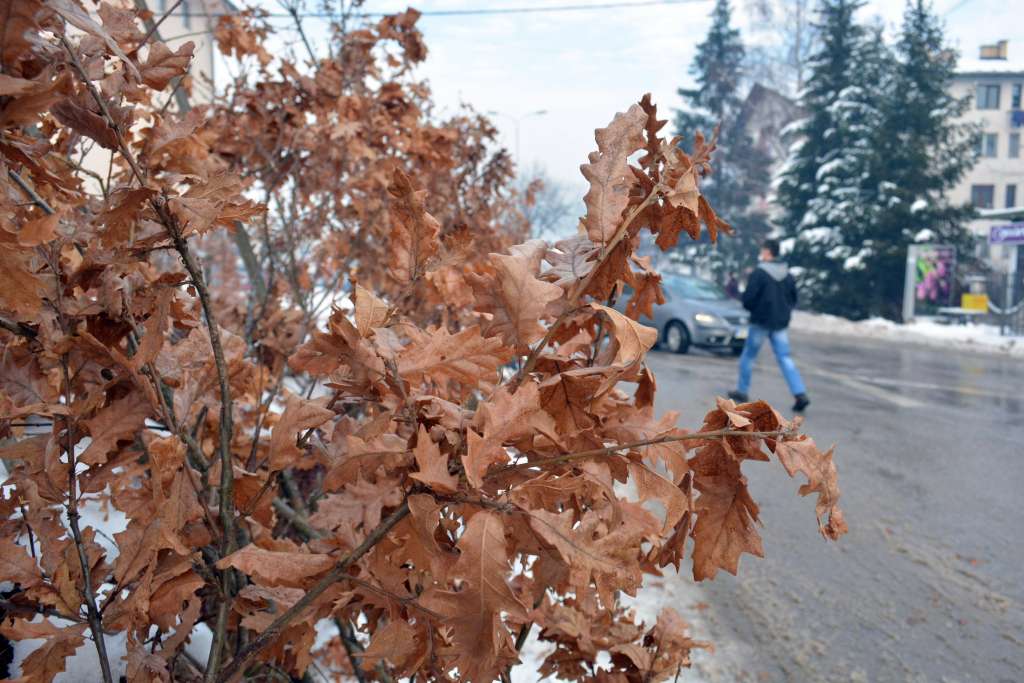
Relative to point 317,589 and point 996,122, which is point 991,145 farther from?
point 317,589

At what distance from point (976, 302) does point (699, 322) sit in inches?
393

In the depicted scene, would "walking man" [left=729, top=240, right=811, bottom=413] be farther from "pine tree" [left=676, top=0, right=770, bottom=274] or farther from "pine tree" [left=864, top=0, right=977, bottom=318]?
"pine tree" [left=676, top=0, right=770, bottom=274]

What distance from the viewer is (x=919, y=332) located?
17969mm

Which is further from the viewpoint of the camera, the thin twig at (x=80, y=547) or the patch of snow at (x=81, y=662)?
the patch of snow at (x=81, y=662)

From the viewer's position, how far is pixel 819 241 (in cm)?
2350

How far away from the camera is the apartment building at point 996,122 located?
3550 cm

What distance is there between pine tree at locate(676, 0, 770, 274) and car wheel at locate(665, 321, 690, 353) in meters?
20.2

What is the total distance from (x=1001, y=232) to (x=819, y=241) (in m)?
6.55

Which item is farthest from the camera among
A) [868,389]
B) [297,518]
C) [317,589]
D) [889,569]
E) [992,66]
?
[992,66]

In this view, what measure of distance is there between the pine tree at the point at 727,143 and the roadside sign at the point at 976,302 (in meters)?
13.9

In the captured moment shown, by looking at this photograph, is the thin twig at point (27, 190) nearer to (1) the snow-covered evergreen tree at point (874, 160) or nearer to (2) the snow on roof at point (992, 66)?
(1) the snow-covered evergreen tree at point (874, 160)

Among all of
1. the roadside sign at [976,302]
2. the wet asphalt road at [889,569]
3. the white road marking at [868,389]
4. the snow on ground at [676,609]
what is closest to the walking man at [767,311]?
the wet asphalt road at [889,569]

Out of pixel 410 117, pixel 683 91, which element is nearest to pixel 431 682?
pixel 410 117

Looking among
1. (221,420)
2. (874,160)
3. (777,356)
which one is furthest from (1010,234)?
(221,420)
